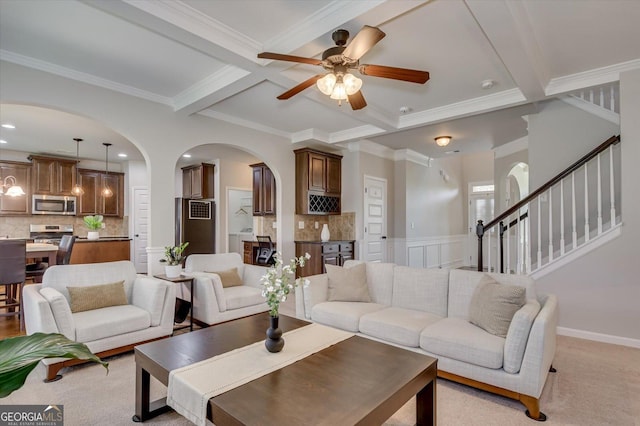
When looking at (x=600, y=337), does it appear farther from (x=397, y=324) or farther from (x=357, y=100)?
(x=357, y=100)

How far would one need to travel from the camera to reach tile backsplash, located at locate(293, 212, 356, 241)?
236 inches

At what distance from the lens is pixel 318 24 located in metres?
2.55

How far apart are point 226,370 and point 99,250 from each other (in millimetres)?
6230

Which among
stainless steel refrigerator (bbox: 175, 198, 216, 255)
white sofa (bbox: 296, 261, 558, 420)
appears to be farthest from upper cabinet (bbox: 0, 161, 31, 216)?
white sofa (bbox: 296, 261, 558, 420)

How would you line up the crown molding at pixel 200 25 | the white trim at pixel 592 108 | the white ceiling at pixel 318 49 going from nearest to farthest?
the crown molding at pixel 200 25 < the white ceiling at pixel 318 49 < the white trim at pixel 592 108

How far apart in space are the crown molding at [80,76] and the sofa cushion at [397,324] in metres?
3.59

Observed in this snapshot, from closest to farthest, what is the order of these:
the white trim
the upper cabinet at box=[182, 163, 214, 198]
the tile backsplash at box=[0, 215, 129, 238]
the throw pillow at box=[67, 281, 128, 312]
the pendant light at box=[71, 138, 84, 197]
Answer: the throw pillow at box=[67, 281, 128, 312]
the white trim
the pendant light at box=[71, 138, 84, 197]
the tile backsplash at box=[0, 215, 129, 238]
the upper cabinet at box=[182, 163, 214, 198]

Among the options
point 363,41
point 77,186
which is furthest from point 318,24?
point 77,186

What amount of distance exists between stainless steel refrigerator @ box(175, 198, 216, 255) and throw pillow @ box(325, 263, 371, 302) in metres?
4.80

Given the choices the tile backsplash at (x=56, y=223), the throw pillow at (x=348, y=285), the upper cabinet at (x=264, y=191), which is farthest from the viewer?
the tile backsplash at (x=56, y=223)

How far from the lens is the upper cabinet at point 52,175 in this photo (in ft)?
22.8

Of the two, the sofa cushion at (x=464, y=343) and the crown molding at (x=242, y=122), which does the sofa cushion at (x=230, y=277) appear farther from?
the sofa cushion at (x=464, y=343)

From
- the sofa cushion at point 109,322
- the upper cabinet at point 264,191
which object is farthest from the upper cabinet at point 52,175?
the sofa cushion at point 109,322

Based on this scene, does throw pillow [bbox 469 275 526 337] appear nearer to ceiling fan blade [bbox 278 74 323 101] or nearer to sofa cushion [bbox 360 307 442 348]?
sofa cushion [bbox 360 307 442 348]
